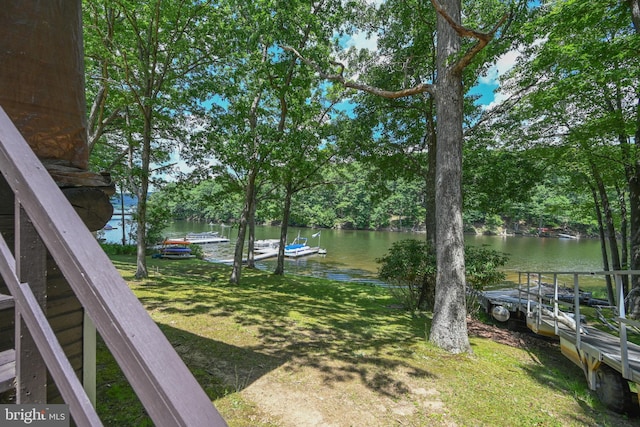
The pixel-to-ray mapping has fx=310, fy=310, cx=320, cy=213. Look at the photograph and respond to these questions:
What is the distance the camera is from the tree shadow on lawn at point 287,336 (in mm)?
3557

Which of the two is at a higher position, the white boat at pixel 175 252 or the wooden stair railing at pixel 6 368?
the wooden stair railing at pixel 6 368

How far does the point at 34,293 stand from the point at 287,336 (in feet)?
14.0

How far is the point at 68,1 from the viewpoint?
175cm

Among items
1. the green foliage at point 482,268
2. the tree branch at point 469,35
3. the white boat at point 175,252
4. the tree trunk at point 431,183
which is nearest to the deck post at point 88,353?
the tree branch at point 469,35

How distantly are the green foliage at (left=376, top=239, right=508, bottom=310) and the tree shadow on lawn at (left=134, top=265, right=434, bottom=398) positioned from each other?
721 millimetres

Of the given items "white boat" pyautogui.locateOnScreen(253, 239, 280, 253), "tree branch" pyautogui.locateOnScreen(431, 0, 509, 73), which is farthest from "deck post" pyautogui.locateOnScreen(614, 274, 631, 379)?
"white boat" pyautogui.locateOnScreen(253, 239, 280, 253)

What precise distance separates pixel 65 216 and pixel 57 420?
54 centimetres

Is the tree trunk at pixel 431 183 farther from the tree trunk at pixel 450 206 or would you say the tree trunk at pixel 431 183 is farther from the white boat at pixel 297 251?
the white boat at pixel 297 251

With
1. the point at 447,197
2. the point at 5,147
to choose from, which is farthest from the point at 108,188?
the point at 447,197

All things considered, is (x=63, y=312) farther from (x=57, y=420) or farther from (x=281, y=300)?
(x=281, y=300)

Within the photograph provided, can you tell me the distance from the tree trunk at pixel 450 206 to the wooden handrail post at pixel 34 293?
4849 millimetres

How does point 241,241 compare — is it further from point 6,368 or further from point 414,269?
point 6,368

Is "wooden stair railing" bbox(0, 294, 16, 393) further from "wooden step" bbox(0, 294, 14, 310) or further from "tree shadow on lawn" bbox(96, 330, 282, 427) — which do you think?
"tree shadow on lawn" bbox(96, 330, 282, 427)

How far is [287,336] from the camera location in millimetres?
4648
